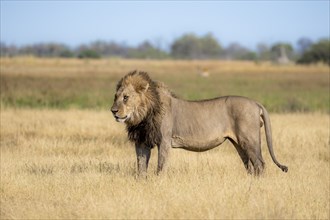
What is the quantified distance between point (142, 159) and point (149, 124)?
1.64 ft

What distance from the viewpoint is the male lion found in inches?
359

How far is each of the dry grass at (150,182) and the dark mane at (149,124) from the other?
52 centimetres

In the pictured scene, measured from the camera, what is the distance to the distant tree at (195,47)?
12421 cm

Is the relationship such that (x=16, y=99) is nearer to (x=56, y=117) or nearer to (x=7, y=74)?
(x=56, y=117)

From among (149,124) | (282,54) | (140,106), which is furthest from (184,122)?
(282,54)

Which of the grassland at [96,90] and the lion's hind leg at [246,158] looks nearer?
the lion's hind leg at [246,158]

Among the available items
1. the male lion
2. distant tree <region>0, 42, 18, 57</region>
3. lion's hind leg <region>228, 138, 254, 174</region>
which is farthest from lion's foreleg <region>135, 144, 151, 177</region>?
distant tree <region>0, 42, 18, 57</region>

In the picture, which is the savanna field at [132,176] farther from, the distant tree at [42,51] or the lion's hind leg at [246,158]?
the distant tree at [42,51]

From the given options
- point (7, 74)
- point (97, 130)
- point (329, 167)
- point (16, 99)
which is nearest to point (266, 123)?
point (329, 167)

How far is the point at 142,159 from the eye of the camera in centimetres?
929

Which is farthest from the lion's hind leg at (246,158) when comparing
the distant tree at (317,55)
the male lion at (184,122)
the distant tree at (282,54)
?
Answer: the distant tree at (282,54)

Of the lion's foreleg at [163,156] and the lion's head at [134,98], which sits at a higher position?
the lion's head at [134,98]

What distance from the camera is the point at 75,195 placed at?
823 cm

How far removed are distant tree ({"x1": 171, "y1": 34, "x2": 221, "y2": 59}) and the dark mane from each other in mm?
109363
